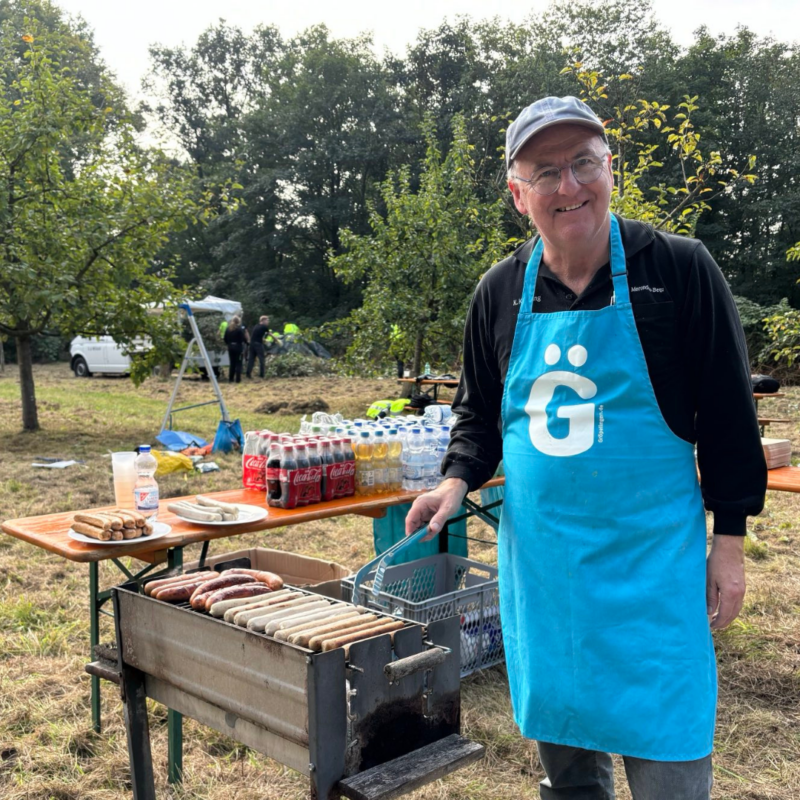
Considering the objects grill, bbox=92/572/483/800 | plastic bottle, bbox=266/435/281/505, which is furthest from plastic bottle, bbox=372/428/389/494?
grill, bbox=92/572/483/800

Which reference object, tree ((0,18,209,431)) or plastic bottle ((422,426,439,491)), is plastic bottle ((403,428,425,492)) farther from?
tree ((0,18,209,431))

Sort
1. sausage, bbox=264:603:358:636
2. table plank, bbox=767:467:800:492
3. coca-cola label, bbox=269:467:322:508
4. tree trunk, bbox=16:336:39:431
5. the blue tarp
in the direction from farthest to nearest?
tree trunk, bbox=16:336:39:431 < the blue tarp < table plank, bbox=767:467:800:492 < coca-cola label, bbox=269:467:322:508 < sausage, bbox=264:603:358:636

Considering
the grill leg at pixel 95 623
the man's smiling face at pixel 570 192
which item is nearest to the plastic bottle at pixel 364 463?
the grill leg at pixel 95 623

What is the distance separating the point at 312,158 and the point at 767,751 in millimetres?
34803

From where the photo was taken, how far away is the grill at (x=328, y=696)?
191 centimetres

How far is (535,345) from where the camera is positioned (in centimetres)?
212

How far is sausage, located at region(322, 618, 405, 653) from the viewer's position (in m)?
1.98

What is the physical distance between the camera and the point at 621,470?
195 cm

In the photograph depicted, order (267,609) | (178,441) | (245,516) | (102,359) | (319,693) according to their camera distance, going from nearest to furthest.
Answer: (319,693) < (267,609) < (245,516) < (178,441) < (102,359)

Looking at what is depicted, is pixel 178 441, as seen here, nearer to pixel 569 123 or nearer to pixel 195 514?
pixel 195 514

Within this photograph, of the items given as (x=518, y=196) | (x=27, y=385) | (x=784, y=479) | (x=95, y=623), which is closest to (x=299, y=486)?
(x=95, y=623)

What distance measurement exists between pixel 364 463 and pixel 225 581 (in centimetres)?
177

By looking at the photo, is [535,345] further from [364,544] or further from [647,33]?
[647,33]

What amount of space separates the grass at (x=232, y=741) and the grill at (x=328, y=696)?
1232 mm
